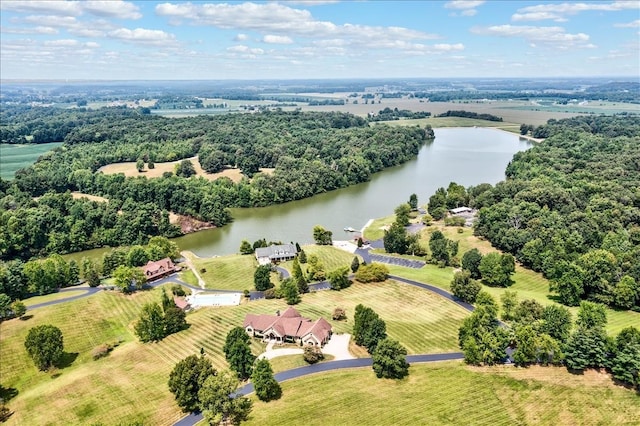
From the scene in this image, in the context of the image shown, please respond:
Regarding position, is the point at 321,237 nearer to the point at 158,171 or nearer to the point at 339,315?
the point at 339,315

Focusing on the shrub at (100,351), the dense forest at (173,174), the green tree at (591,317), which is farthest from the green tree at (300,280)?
the dense forest at (173,174)

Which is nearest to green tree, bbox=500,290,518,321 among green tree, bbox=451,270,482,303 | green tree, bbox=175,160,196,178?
green tree, bbox=451,270,482,303

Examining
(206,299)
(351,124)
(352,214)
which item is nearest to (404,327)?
(206,299)

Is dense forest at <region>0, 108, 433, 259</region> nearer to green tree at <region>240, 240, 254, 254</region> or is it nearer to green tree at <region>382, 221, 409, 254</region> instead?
green tree at <region>240, 240, 254, 254</region>

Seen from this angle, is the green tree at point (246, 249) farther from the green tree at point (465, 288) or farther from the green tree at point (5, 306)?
the green tree at point (465, 288)

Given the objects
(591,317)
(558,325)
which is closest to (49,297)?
(558,325)

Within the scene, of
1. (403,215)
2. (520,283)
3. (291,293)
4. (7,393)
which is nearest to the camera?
(7,393)

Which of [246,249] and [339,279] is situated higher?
[339,279]
